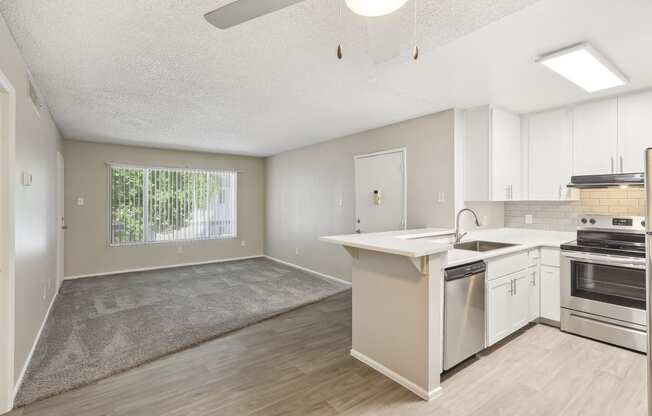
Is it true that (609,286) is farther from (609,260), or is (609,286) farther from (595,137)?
(595,137)

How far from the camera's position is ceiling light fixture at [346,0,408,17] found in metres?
1.10

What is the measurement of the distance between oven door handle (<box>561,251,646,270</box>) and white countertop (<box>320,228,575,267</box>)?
155 millimetres

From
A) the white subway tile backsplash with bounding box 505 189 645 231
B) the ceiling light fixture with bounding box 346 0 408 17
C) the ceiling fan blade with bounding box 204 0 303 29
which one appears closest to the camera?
the ceiling light fixture with bounding box 346 0 408 17

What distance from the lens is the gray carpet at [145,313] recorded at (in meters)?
2.47

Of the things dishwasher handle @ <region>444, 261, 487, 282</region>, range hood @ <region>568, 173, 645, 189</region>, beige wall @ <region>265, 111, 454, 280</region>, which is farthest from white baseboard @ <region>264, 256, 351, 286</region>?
Result: range hood @ <region>568, 173, 645, 189</region>

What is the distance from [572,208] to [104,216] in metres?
7.08

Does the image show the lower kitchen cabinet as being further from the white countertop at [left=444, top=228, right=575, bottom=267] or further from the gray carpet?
the gray carpet

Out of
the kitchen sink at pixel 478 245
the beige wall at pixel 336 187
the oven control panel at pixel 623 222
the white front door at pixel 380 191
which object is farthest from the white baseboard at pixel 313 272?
the oven control panel at pixel 623 222

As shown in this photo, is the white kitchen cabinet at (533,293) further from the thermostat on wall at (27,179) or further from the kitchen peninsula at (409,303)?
the thermostat on wall at (27,179)

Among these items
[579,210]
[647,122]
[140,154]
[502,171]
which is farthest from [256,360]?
[140,154]

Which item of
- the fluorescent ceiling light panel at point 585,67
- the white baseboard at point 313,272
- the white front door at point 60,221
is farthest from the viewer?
the white baseboard at point 313,272

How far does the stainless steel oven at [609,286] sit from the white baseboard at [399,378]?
71.7 inches

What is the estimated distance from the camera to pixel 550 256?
3.19 metres

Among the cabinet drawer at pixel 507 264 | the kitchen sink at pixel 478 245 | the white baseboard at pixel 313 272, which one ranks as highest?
the kitchen sink at pixel 478 245
